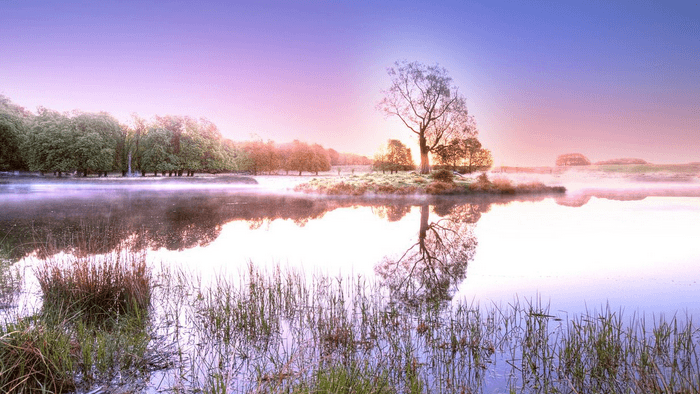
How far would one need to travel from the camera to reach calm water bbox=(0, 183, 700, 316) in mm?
9852

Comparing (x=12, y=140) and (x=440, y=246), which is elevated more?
(x=12, y=140)

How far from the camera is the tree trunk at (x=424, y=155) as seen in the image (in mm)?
52562

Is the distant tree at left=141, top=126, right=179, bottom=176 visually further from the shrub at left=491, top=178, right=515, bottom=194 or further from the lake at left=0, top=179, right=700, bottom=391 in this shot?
the shrub at left=491, top=178, right=515, bottom=194

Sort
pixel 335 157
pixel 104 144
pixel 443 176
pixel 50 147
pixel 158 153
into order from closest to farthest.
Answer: pixel 443 176
pixel 50 147
pixel 104 144
pixel 158 153
pixel 335 157

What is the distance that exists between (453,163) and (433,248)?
4152cm

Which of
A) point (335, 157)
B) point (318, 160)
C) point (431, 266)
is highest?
point (335, 157)

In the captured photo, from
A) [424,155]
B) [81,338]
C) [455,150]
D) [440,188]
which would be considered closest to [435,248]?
[81,338]

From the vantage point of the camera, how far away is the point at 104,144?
69188 mm

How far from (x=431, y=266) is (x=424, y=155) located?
42.9 metres

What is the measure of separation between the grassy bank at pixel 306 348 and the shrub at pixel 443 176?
40198 millimetres

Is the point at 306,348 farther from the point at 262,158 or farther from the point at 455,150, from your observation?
the point at 262,158

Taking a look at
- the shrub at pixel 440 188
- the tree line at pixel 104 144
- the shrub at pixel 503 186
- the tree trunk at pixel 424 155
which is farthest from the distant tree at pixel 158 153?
the shrub at pixel 503 186

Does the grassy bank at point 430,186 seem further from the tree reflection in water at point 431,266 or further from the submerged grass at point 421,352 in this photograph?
the submerged grass at point 421,352

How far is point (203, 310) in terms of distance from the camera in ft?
24.5
